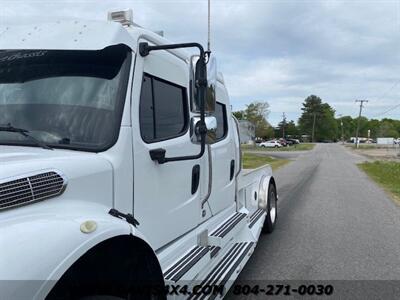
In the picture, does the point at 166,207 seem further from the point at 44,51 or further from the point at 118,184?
the point at 44,51

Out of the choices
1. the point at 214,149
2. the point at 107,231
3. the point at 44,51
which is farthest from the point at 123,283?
the point at 214,149

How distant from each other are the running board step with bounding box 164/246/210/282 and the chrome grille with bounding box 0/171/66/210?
1.27 m

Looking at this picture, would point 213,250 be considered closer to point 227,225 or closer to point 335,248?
point 227,225

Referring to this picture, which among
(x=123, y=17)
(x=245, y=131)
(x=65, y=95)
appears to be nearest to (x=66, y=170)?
(x=65, y=95)

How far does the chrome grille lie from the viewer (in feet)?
6.75

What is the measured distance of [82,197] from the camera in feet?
8.12

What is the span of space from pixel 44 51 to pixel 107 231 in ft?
4.59

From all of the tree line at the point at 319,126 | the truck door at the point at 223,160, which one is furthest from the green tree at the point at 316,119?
the truck door at the point at 223,160

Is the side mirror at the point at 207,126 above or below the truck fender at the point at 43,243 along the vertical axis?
above

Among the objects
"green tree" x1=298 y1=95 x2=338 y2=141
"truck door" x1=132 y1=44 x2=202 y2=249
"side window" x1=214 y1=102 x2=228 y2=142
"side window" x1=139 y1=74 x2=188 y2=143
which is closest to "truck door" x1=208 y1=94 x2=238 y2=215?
"side window" x1=214 y1=102 x2=228 y2=142

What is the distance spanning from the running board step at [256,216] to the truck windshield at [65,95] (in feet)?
11.8

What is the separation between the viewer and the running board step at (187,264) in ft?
10.9

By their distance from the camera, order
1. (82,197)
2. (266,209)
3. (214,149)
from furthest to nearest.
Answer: (266,209)
(214,149)
(82,197)

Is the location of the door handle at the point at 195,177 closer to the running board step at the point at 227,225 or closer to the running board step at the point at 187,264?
the running board step at the point at 187,264
